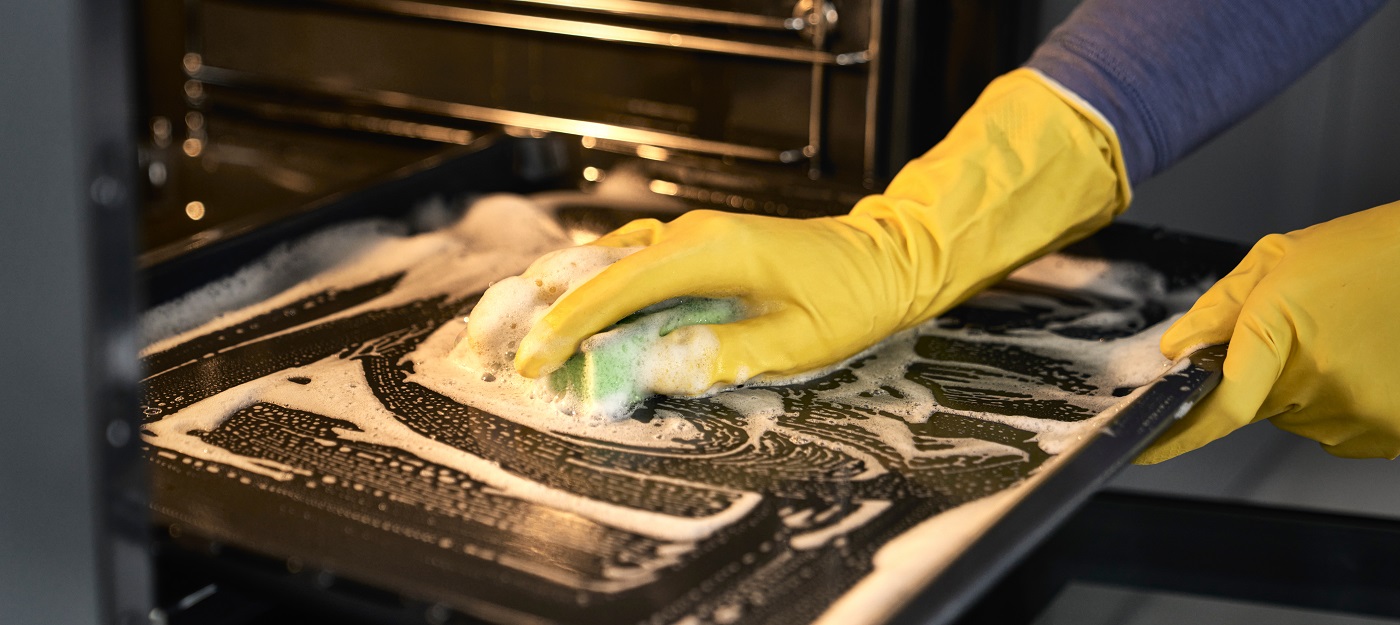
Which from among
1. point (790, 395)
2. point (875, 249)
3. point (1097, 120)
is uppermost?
point (1097, 120)

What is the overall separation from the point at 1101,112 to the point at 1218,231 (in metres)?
0.55

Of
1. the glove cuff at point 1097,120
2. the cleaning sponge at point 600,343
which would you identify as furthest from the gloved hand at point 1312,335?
the cleaning sponge at point 600,343

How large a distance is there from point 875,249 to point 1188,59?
1.36 ft

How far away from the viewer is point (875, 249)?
1.20m

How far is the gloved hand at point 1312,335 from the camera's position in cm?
107

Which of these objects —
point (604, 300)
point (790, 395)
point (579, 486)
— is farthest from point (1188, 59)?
point (579, 486)

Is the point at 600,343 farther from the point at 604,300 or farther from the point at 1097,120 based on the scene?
the point at 1097,120

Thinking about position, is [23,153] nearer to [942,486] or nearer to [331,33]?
[942,486]

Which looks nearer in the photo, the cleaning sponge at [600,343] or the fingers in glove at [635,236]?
the cleaning sponge at [600,343]

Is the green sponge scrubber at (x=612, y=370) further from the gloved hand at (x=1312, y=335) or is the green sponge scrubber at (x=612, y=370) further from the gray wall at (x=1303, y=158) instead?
the gray wall at (x=1303, y=158)

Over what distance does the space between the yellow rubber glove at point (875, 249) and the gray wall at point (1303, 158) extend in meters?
0.45

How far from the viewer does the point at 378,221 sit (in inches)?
58.7

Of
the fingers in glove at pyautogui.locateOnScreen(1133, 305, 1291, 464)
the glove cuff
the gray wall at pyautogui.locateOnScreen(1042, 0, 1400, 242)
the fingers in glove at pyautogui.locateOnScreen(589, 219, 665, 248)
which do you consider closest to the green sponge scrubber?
the fingers in glove at pyautogui.locateOnScreen(589, 219, 665, 248)

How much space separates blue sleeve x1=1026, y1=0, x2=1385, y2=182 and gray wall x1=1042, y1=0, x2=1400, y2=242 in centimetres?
33
